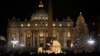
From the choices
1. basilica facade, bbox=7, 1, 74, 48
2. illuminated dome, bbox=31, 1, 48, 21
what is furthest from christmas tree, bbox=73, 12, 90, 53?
illuminated dome, bbox=31, 1, 48, 21

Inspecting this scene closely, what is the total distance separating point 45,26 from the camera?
14062 cm

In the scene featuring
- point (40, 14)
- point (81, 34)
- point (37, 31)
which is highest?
point (40, 14)

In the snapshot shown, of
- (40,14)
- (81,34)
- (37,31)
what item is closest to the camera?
(81,34)

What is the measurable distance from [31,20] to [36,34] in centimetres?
1079

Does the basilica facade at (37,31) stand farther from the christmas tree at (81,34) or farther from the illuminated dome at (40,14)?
the christmas tree at (81,34)

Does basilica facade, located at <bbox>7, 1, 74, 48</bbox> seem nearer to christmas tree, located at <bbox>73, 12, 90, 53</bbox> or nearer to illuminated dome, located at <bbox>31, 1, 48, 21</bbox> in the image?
illuminated dome, located at <bbox>31, 1, 48, 21</bbox>

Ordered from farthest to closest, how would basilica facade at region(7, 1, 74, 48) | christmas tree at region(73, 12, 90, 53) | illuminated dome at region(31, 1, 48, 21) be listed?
illuminated dome at region(31, 1, 48, 21) → basilica facade at region(7, 1, 74, 48) → christmas tree at region(73, 12, 90, 53)

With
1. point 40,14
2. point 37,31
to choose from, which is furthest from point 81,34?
point 40,14

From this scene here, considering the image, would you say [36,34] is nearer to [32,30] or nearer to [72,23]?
[32,30]

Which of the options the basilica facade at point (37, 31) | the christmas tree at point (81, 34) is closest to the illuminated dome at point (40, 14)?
the basilica facade at point (37, 31)

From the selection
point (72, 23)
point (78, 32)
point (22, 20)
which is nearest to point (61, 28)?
point (72, 23)

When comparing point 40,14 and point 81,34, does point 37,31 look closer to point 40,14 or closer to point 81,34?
point 40,14

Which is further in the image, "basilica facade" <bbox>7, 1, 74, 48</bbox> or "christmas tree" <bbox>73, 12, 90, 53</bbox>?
"basilica facade" <bbox>7, 1, 74, 48</bbox>

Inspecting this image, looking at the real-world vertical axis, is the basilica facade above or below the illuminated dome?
below
